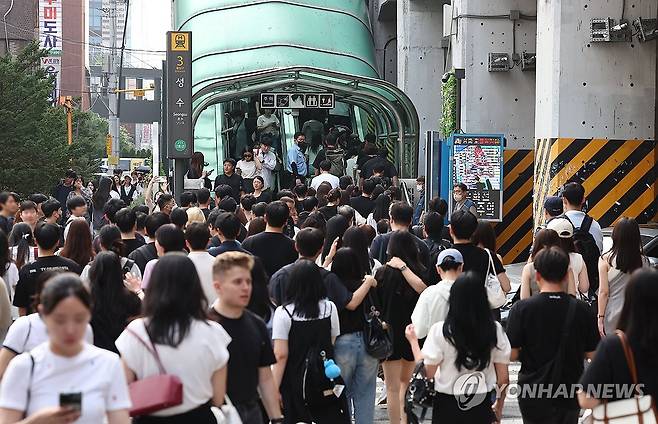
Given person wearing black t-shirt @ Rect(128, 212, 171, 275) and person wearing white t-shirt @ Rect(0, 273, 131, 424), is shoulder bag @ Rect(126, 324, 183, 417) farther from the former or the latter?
person wearing black t-shirt @ Rect(128, 212, 171, 275)

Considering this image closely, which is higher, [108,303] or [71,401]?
[108,303]

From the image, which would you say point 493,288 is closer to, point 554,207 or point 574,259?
point 574,259

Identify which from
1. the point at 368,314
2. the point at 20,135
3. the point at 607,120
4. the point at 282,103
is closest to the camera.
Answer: the point at 368,314

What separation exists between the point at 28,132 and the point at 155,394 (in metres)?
25.1

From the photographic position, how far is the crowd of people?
16.2 ft

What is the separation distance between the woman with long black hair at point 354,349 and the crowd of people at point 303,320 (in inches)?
0.4

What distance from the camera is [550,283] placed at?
6.93 metres

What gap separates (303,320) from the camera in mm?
7574

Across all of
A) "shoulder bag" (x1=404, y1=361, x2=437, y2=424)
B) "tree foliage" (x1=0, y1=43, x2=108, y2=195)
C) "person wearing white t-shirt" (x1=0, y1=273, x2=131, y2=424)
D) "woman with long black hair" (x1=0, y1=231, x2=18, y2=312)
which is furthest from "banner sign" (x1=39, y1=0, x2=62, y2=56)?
"person wearing white t-shirt" (x1=0, y1=273, x2=131, y2=424)

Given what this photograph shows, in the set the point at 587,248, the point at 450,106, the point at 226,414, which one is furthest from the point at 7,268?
the point at 450,106

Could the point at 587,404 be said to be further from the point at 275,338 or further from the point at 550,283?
the point at 275,338

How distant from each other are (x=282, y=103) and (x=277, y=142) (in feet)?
8.28

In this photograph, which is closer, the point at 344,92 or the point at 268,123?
the point at 344,92

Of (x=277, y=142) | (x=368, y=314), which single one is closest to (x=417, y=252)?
(x=368, y=314)
